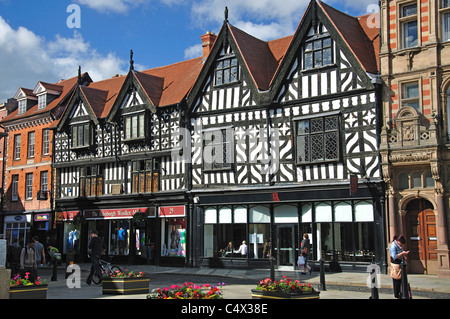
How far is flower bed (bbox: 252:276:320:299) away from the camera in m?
10.9

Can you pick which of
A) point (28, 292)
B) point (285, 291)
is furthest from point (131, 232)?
point (285, 291)

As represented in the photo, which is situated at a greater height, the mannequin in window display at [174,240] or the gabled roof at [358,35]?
the gabled roof at [358,35]

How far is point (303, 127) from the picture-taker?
23094mm

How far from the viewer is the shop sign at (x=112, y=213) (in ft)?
93.7

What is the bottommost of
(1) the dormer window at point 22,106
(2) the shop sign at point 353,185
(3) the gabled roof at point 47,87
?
(2) the shop sign at point 353,185

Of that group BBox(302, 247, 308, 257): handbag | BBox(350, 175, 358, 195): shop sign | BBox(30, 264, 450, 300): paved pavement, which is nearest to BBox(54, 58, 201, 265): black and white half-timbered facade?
BBox(30, 264, 450, 300): paved pavement

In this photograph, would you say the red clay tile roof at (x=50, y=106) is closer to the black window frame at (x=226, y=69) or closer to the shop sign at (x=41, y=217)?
the shop sign at (x=41, y=217)

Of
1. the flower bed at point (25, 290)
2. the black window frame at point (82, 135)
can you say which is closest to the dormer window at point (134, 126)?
the black window frame at point (82, 135)

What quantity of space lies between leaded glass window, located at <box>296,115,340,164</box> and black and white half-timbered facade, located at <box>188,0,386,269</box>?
4 centimetres

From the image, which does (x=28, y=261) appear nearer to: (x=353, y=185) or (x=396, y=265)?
(x=396, y=265)

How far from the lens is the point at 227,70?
2541 cm

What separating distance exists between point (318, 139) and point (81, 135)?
14884 millimetres

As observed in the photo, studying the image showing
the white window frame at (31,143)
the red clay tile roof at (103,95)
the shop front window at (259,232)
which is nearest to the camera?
the shop front window at (259,232)

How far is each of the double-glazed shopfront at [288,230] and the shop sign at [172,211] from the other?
112 centimetres
